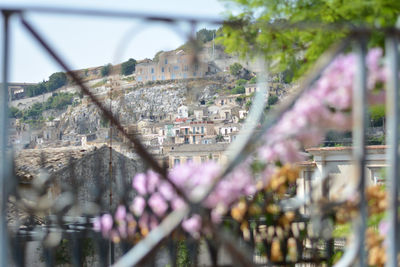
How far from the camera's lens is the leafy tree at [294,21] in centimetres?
277

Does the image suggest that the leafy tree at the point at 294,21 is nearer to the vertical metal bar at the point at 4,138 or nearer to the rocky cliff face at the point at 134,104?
the rocky cliff face at the point at 134,104

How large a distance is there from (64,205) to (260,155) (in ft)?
3.90

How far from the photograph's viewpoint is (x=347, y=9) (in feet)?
9.68

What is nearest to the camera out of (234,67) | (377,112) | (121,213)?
(121,213)

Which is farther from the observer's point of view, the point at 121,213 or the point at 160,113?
the point at 160,113

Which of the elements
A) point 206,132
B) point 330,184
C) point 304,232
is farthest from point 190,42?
point 206,132

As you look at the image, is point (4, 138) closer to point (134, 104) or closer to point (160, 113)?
point (134, 104)

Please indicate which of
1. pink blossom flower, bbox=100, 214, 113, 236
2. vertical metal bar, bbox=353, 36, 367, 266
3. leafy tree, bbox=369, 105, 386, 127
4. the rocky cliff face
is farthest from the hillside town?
leafy tree, bbox=369, 105, 386, 127

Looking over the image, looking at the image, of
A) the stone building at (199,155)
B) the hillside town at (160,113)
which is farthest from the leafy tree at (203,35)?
the stone building at (199,155)

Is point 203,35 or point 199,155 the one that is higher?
point 203,35

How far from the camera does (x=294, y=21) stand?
303cm

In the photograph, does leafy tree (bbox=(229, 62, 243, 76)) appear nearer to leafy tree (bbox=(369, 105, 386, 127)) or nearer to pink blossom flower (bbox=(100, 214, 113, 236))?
leafy tree (bbox=(369, 105, 386, 127))

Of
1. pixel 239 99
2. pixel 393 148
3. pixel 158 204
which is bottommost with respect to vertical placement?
pixel 158 204

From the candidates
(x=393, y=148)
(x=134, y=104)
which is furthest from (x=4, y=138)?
(x=134, y=104)
